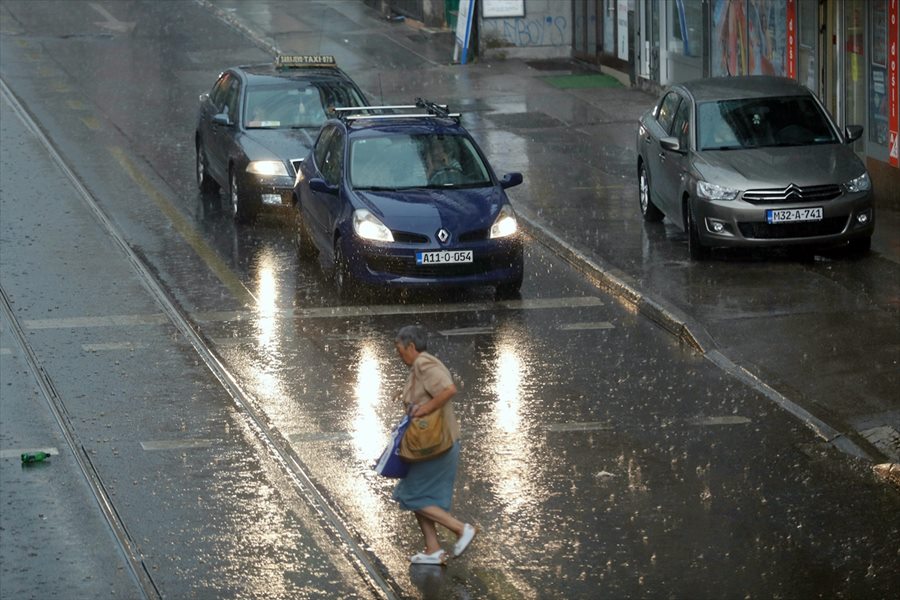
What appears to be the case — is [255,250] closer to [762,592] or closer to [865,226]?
[865,226]

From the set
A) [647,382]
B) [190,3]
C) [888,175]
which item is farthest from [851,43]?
[190,3]

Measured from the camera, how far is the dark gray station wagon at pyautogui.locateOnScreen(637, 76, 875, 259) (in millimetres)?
16344

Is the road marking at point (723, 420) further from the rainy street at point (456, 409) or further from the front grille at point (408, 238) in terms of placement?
the front grille at point (408, 238)

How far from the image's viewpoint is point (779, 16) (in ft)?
76.2

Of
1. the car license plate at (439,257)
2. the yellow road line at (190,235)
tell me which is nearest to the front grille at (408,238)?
the car license plate at (439,257)

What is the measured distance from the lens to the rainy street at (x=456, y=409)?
908 cm

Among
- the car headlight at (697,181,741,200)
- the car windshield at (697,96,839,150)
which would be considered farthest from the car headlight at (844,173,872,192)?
the car headlight at (697,181,741,200)

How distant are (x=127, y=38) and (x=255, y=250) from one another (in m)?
19.9

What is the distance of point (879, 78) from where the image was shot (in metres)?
19.9

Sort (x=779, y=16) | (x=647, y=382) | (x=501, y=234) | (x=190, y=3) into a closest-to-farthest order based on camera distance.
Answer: (x=647, y=382)
(x=501, y=234)
(x=779, y=16)
(x=190, y=3)

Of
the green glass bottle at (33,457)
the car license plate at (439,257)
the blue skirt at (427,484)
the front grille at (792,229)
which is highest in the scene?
the blue skirt at (427,484)

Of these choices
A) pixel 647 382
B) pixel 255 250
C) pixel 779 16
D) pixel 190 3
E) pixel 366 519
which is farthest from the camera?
pixel 190 3

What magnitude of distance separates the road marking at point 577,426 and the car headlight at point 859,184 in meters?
5.87

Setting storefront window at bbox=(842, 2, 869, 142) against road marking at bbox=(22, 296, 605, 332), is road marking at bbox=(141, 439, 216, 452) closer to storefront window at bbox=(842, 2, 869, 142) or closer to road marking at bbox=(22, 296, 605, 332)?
road marking at bbox=(22, 296, 605, 332)
